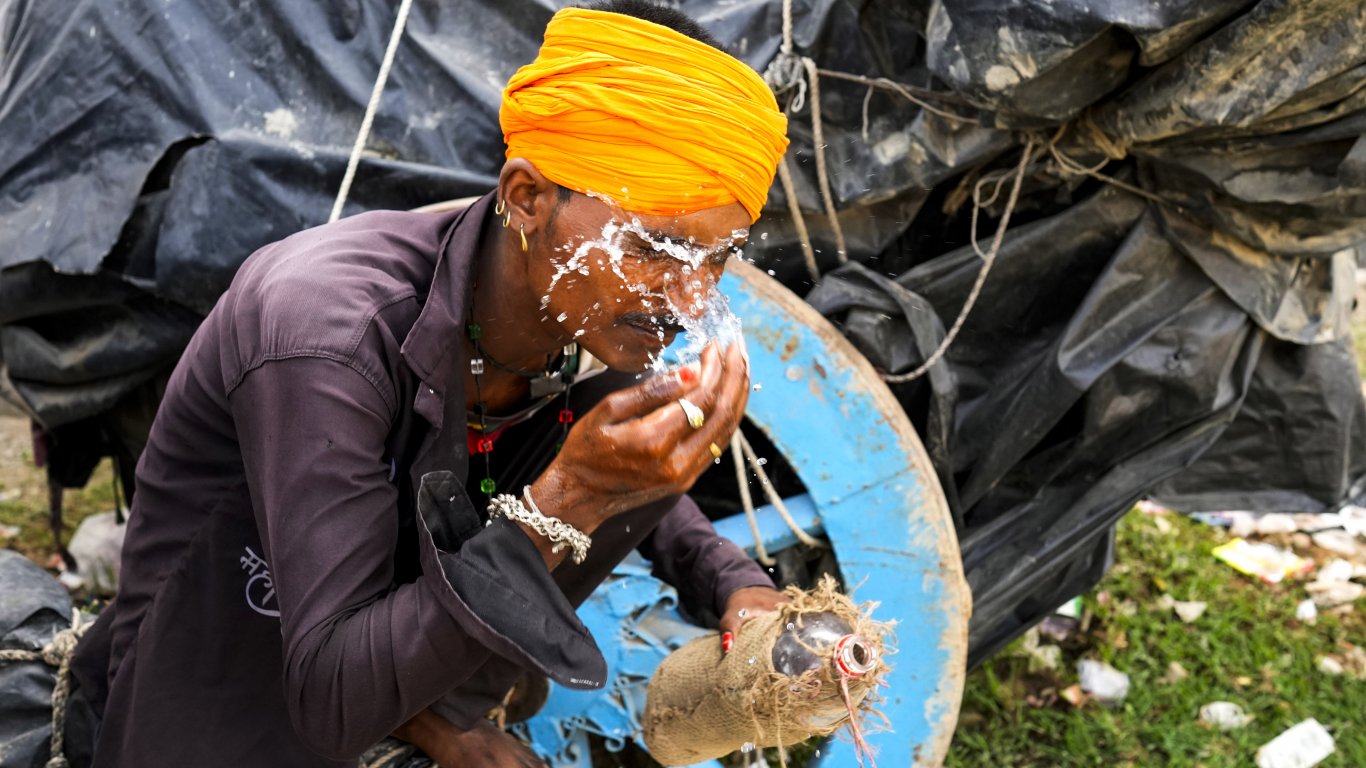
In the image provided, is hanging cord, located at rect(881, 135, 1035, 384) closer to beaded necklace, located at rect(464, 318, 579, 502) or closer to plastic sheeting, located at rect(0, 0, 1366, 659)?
plastic sheeting, located at rect(0, 0, 1366, 659)

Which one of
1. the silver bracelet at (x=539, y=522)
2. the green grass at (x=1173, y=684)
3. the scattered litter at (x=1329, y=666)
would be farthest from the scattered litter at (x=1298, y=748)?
the silver bracelet at (x=539, y=522)

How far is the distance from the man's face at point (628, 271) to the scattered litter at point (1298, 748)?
2.36 metres

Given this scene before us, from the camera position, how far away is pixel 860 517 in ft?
8.61

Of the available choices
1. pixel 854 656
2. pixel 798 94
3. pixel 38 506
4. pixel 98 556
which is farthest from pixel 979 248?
pixel 38 506

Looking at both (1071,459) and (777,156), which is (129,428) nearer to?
(777,156)

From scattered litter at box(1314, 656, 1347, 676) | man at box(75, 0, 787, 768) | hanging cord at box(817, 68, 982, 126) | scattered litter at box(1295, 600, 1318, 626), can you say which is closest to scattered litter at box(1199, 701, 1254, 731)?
scattered litter at box(1314, 656, 1347, 676)

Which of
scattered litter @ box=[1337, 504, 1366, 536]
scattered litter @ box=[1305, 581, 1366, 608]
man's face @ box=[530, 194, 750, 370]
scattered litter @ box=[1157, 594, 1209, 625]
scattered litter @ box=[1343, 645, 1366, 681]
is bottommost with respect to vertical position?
scattered litter @ box=[1337, 504, 1366, 536]

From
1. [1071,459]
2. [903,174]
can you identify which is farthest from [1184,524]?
[903,174]

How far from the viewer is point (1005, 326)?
294 cm

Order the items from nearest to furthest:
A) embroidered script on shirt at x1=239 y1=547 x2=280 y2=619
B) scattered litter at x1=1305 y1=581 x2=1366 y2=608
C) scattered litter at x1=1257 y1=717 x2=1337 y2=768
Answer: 1. embroidered script on shirt at x1=239 y1=547 x2=280 y2=619
2. scattered litter at x1=1257 y1=717 x2=1337 y2=768
3. scattered litter at x1=1305 y1=581 x2=1366 y2=608

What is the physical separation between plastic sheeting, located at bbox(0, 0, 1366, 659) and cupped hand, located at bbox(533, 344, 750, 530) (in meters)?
1.13

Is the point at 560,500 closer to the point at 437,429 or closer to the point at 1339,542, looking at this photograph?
the point at 437,429

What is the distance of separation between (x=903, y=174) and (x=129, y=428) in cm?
215

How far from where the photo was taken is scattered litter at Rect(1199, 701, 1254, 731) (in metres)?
3.35
